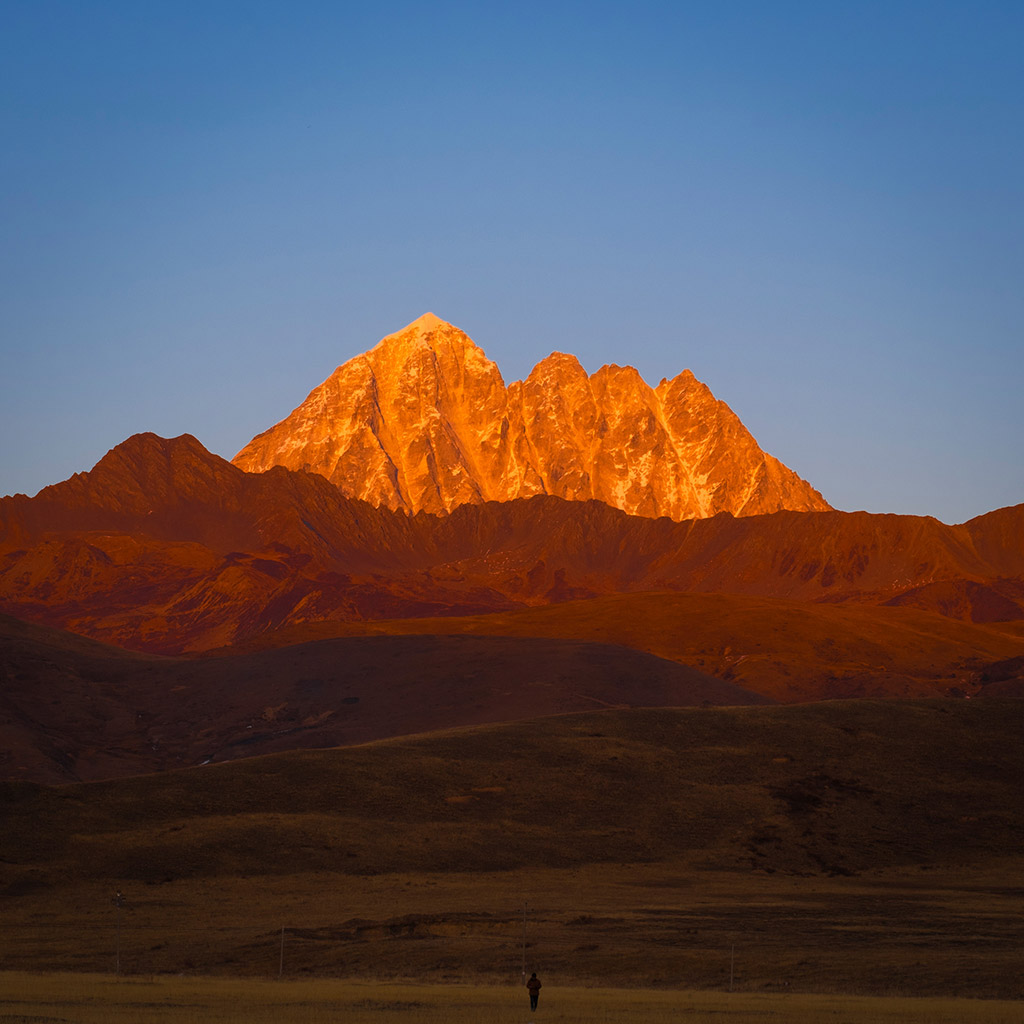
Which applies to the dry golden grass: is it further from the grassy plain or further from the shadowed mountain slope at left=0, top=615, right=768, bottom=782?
the shadowed mountain slope at left=0, top=615, right=768, bottom=782

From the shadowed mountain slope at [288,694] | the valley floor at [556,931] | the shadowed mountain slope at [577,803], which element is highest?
the shadowed mountain slope at [288,694]

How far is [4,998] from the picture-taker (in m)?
38.0

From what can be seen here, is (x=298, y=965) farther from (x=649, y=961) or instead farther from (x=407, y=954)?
(x=649, y=961)

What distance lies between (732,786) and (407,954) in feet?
148

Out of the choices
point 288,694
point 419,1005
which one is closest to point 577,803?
point 419,1005

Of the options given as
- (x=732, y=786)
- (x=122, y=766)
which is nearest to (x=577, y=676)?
(x=122, y=766)

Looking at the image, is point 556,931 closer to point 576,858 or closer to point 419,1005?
point 419,1005

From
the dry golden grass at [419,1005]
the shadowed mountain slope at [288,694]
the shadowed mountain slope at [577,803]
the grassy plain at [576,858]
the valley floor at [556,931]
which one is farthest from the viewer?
the shadowed mountain slope at [288,694]

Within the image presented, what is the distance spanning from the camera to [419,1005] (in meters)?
37.8

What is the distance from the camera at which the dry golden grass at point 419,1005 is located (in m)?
34.3

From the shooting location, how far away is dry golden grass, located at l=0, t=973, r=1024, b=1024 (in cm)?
3431

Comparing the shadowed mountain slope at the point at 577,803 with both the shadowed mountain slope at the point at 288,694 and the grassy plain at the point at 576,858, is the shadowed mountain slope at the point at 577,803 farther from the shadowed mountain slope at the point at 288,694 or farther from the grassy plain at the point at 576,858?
the shadowed mountain slope at the point at 288,694

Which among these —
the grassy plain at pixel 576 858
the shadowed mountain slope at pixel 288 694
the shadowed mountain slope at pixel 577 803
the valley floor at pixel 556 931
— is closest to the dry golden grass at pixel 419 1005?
the valley floor at pixel 556 931

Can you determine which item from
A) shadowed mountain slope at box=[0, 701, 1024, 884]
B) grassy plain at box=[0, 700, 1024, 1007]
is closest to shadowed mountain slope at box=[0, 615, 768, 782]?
shadowed mountain slope at box=[0, 701, 1024, 884]
